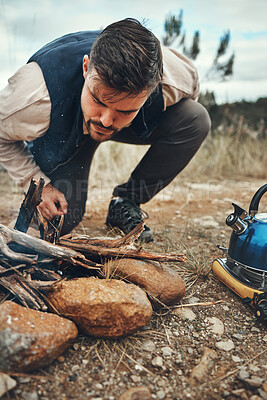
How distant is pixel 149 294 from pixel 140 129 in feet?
4.00

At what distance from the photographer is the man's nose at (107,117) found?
1726mm

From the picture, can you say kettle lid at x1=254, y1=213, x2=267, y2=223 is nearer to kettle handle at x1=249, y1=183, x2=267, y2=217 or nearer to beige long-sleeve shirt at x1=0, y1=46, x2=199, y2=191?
kettle handle at x1=249, y1=183, x2=267, y2=217

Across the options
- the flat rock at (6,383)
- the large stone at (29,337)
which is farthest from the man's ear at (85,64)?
the flat rock at (6,383)

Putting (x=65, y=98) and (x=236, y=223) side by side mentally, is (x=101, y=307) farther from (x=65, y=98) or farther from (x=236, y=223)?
(x=65, y=98)

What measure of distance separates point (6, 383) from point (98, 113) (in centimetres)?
126

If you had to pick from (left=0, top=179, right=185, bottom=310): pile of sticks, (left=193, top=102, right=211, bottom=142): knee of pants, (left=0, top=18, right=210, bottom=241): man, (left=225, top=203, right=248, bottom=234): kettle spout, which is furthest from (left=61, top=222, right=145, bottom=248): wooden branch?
(left=193, top=102, right=211, bottom=142): knee of pants

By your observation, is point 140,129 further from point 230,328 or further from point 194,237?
point 230,328

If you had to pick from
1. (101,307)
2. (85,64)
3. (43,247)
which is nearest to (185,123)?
(85,64)

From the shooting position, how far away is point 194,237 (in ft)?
8.45

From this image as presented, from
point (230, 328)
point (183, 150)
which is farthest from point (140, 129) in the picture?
point (230, 328)

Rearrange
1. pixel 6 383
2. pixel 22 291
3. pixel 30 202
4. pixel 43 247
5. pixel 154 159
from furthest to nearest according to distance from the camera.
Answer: pixel 154 159, pixel 30 202, pixel 43 247, pixel 22 291, pixel 6 383

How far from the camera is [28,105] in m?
1.90

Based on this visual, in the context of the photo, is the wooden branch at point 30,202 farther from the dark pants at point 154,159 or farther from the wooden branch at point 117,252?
the dark pants at point 154,159

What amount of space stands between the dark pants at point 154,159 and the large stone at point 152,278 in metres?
0.93
